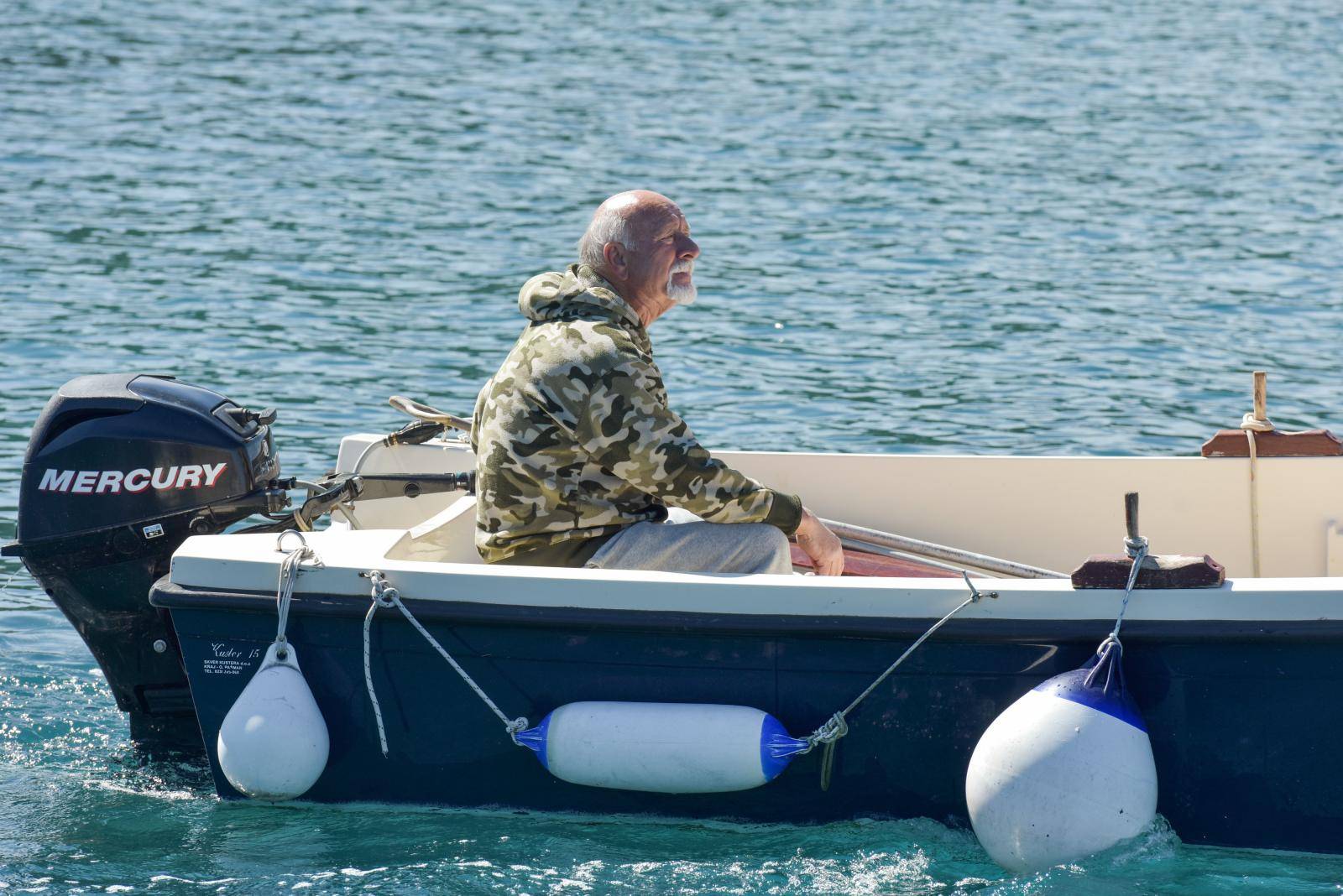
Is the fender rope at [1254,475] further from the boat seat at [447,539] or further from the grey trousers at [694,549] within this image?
the boat seat at [447,539]

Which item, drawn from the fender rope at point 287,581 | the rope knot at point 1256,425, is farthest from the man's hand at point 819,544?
the rope knot at point 1256,425

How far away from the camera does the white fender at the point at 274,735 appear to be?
3770mm

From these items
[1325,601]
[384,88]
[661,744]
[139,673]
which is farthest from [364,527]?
[384,88]

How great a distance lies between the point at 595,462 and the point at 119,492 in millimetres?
1168

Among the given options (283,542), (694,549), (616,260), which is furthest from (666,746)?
(616,260)

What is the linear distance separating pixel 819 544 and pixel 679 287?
685 millimetres

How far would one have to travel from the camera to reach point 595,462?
151 inches

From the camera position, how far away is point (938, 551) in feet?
16.0

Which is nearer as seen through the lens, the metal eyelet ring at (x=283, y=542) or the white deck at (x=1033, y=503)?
the metal eyelet ring at (x=283, y=542)

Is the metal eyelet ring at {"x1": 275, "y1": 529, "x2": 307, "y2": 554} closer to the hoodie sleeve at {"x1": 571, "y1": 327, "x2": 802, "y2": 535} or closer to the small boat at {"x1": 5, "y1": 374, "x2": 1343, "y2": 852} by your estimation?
the small boat at {"x1": 5, "y1": 374, "x2": 1343, "y2": 852}

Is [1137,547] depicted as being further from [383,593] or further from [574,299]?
[383,593]

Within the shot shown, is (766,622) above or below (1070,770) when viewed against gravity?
above

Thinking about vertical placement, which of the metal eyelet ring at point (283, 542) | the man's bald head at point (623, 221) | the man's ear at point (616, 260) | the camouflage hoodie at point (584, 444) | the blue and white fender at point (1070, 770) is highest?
the man's bald head at point (623, 221)

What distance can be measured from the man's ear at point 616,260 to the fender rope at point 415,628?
2.79 feet
